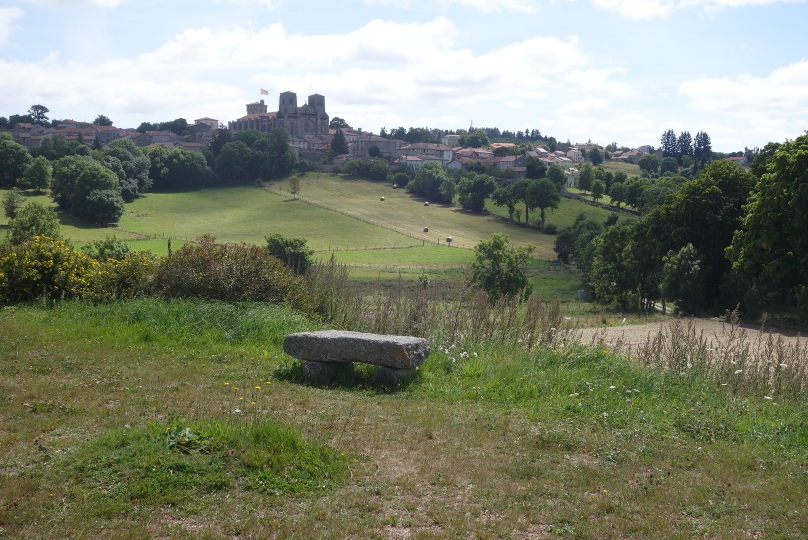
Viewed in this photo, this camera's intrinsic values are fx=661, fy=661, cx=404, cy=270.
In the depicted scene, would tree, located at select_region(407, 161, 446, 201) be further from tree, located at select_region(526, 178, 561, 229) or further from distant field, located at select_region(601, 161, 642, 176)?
distant field, located at select_region(601, 161, 642, 176)

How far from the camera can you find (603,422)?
28.2 ft

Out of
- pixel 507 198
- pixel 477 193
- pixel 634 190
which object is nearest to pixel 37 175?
pixel 477 193

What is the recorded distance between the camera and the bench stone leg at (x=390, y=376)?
10.2m

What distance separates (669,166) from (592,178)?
52.9 meters

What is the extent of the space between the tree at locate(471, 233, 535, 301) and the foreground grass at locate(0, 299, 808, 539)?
127 ft

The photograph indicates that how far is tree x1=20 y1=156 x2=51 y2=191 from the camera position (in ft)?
282

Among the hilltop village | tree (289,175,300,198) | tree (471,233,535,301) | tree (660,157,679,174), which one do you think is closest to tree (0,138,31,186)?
tree (289,175,300,198)

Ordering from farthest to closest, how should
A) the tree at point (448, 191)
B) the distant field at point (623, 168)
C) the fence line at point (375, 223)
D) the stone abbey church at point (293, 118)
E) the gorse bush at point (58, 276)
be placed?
the stone abbey church at point (293, 118) → the distant field at point (623, 168) → the tree at point (448, 191) → the fence line at point (375, 223) → the gorse bush at point (58, 276)

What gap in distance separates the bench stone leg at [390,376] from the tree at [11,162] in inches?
3730

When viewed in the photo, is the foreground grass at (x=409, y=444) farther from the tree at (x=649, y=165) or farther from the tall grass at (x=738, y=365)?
the tree at (x=649, y=165)

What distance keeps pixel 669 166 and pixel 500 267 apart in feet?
416

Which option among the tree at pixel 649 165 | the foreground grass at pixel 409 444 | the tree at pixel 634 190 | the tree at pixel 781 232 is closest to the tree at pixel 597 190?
the tree at pixel 634 190

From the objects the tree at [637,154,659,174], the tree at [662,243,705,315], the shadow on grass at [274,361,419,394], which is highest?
the tree at [637,154,659,174]

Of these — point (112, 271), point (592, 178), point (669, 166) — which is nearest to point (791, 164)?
point (112, 271)
